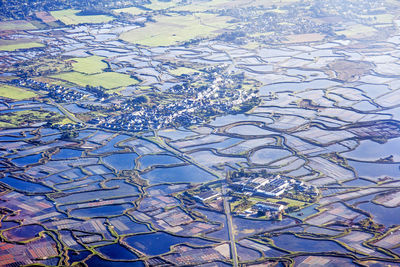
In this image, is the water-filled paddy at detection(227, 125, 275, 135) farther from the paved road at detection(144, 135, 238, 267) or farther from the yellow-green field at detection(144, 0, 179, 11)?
the yellow-green field at detection(144, 0, 179, 11)

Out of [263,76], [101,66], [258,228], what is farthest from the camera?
[101,66]

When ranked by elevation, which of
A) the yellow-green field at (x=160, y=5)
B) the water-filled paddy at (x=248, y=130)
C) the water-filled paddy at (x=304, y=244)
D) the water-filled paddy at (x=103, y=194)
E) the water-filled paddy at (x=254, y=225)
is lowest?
the water-filled paddy at (x=103, y=194)

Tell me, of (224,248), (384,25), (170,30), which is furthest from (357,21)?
(224,248)

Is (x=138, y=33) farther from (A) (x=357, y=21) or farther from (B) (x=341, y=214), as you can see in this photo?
(B) (x=341, y=214)

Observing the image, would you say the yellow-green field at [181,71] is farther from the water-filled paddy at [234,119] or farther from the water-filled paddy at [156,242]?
the water-filled paddy at [156,242]


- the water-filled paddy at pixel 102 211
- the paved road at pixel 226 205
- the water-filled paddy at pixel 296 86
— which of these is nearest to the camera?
the paved road at pixel 226 205

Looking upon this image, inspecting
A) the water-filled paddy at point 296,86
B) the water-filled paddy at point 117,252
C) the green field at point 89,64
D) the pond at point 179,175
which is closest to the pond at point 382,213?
the pond at point 179,175
